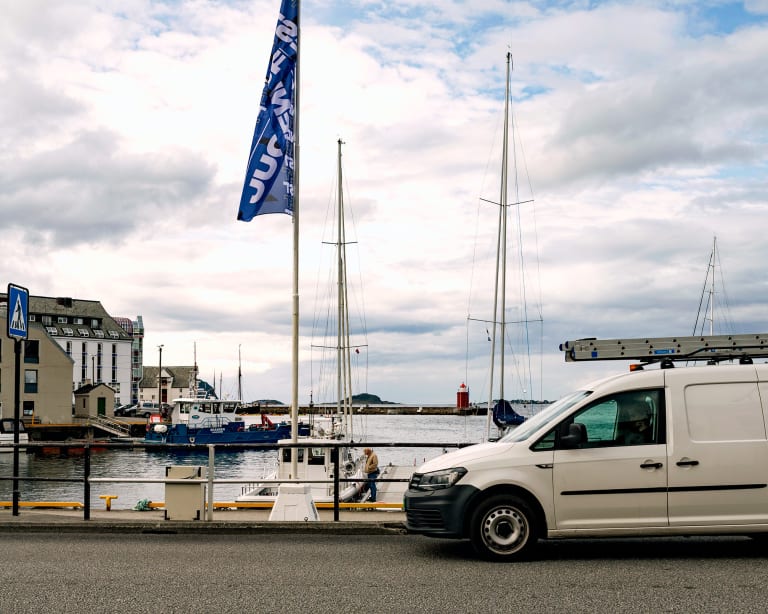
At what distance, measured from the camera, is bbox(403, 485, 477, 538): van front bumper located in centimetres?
949

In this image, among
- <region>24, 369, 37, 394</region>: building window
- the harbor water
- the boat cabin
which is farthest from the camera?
<region>24, 369, 37, 394</region>: building window

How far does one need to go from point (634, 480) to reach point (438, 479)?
1.96 meters

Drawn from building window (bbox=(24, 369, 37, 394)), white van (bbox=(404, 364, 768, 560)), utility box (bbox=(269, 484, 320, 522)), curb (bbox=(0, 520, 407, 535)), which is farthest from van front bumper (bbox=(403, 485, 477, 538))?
building window (bbox=(24, 369, 37, 394))

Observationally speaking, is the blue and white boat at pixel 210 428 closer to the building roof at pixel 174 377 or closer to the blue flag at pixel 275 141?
the blue flag at pixel 275 141

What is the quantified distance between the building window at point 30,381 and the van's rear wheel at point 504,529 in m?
91.7

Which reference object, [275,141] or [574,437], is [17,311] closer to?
[275,141]

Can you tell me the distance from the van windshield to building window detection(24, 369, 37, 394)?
3591 inches

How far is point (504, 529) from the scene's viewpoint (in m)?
9.49

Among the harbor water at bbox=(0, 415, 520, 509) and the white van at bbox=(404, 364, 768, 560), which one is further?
the harbor water at bbox=(0, 415, 520, 509)

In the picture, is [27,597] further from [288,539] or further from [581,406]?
[581,406]

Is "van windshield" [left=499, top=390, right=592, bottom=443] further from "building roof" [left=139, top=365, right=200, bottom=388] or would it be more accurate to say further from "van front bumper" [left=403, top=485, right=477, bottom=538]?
"building roof" [left=139, top=365, right=200, bottom=388]

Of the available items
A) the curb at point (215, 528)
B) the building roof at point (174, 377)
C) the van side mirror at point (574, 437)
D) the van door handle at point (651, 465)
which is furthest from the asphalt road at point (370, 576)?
the building roof at point (174, 377)

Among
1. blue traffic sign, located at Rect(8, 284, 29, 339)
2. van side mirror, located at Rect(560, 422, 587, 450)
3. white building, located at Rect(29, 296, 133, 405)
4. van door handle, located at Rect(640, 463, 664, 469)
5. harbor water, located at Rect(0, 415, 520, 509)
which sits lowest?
harbor water, located at Rect(0, 415, 520, 509)

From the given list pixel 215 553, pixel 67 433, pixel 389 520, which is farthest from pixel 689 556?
pixel 67 433
